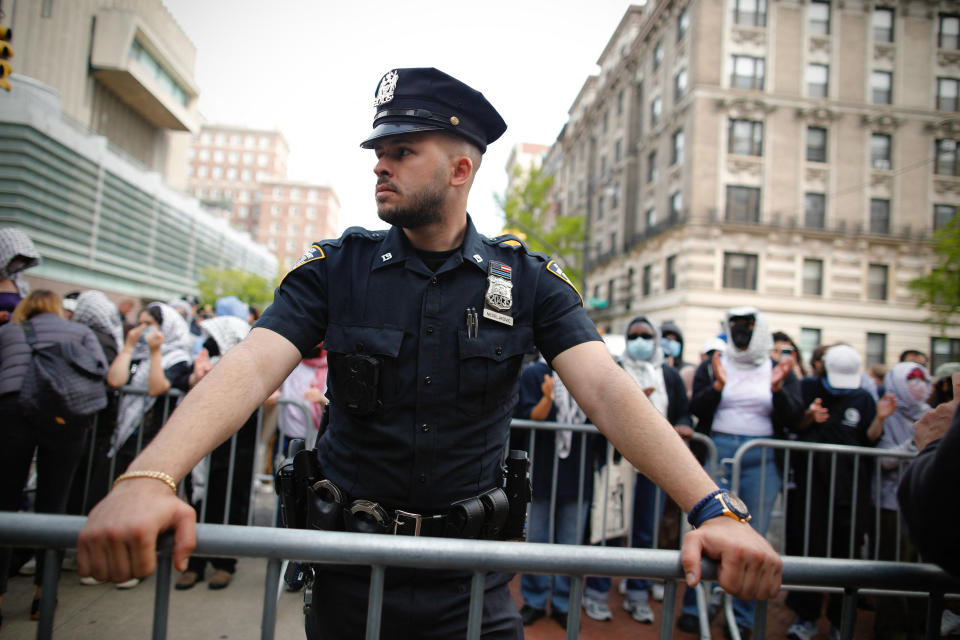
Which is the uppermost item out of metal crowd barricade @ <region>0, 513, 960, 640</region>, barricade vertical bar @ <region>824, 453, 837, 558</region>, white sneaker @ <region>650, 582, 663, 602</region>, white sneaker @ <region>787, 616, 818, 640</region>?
metal crowd barricade @ <region>0, 513, 960, 640</region>

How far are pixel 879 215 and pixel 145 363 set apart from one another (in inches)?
1145

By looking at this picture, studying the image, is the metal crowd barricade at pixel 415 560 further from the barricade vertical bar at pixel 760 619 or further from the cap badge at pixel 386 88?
the cap badge at pixel 386 88

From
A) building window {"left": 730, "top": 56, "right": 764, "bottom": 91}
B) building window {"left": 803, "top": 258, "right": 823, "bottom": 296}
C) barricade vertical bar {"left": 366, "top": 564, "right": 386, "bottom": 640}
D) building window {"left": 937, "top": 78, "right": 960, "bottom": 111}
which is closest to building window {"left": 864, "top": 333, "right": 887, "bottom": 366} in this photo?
building window {"left": 803, "top": 258, "right": 823, "bottom": 296}

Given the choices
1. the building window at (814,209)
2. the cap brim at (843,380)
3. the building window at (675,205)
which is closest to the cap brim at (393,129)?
the cap brim at (843,380)

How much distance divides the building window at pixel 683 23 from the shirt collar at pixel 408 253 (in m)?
28.8

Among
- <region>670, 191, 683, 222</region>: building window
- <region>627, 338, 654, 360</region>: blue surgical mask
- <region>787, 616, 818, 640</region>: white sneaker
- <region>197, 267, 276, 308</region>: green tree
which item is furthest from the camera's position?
<region>197, 267, 276, 308</region>: green tree

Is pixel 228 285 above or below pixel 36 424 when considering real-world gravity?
above

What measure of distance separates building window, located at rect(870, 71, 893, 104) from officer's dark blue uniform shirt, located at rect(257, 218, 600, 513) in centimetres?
3031

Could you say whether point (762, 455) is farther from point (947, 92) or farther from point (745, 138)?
point (947, 92)

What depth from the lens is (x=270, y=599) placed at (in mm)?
1179

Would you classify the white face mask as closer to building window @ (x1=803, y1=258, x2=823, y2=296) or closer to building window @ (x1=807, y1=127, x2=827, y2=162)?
building window @ (x1=803, y1=258, x2=823, y2=296)

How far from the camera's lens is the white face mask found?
15.4 feet

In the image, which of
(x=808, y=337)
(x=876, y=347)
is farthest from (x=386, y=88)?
(x=876, y=347)

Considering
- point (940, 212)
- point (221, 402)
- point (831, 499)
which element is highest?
point (940, 212)
